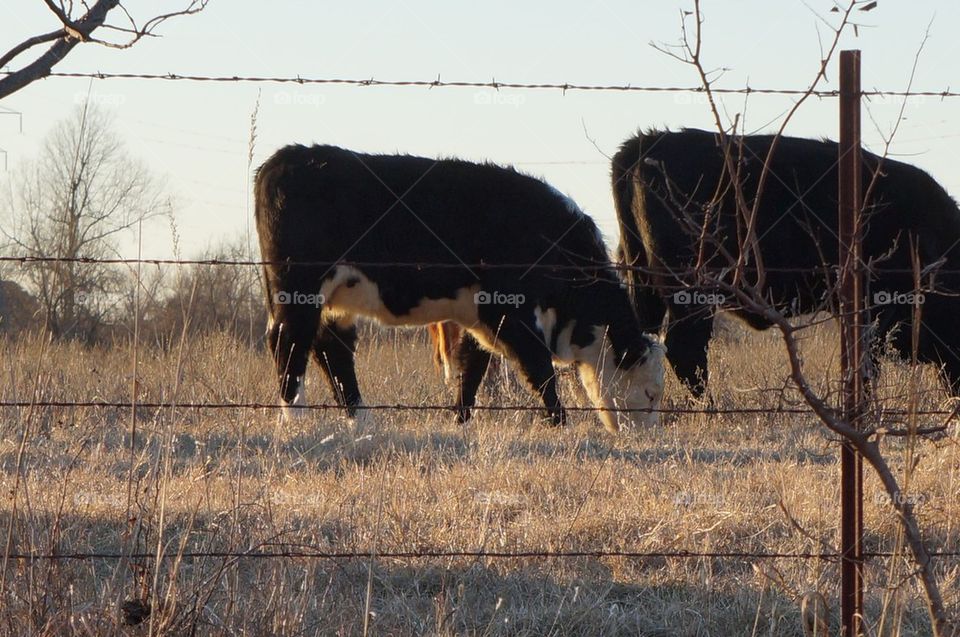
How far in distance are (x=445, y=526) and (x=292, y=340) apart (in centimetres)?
428

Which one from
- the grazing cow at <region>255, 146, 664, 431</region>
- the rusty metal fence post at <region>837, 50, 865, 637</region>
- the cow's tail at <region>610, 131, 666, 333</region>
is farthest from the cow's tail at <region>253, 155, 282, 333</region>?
the rusty metal fence post at <region>837, 50, 865, 637</region>

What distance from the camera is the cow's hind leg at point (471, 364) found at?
10.0 metres

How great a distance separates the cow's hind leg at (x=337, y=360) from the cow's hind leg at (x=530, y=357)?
43.4 inches

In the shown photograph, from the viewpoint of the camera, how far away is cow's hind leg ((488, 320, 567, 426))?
948 cm

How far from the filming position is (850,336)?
3.48 m

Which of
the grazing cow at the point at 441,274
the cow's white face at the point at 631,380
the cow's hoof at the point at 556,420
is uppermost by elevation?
the grazing cow at the point at 441,274

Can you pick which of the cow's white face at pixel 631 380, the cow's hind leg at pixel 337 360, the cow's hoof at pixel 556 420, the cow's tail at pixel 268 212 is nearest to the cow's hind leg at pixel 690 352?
the cow's white face at pixel 631 380

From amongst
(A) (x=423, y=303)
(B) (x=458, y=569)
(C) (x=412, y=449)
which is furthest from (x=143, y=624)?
(A) (x=423, y=303)

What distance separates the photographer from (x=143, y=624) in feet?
11.6

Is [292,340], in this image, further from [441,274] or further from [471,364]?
[471,364]

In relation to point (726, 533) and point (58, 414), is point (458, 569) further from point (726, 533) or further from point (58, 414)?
point (58, 414)

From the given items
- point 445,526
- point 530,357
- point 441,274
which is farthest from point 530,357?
point 445,526

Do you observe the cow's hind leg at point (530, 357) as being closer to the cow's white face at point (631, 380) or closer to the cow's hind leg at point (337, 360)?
the cow's white face at point (631, 380)

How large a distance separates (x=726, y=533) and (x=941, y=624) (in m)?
1.92
